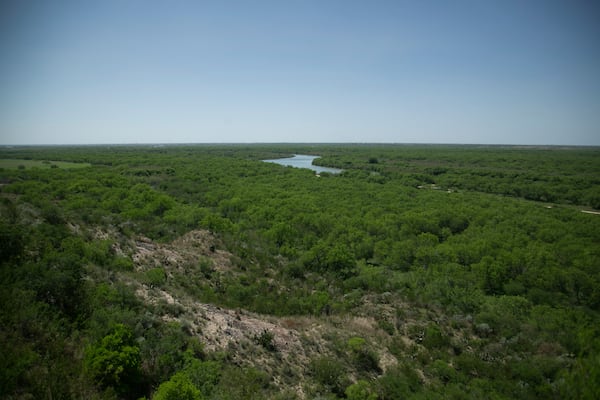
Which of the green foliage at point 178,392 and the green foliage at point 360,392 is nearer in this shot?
the green foliage at point 178,392

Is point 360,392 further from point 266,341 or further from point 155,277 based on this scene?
point 155,277

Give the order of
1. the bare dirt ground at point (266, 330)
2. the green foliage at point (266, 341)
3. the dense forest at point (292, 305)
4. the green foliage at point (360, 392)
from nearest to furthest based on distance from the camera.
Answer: the dense forest at point (292, 305), the green foliage at point (360, 392), the bare dirt ground at point (266, 330), the green foliage at point (266, 341)

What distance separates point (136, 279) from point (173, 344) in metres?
6.10

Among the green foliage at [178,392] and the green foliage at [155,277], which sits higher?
the green foliage at [155,277]

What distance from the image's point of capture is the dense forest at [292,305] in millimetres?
10055

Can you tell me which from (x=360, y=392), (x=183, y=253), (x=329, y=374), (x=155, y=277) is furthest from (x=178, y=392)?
(x=183, y=253)

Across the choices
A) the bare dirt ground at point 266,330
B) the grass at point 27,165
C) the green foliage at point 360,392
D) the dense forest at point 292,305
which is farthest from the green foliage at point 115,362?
the grass at point 27,165

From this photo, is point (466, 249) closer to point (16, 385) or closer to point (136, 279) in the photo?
point (136, 279)

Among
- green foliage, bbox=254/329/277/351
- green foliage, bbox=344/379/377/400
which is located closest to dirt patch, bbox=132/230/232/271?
green foliage, bbox=254/329/277/351

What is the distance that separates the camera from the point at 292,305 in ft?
63.5

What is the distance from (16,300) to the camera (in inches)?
406

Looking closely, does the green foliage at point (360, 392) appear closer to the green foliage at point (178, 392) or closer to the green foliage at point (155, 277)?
the green foliage at point (178, 392)

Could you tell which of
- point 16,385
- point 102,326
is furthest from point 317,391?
point 16,385

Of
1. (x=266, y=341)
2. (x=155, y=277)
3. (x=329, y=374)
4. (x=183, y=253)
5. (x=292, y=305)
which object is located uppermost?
(x=155, y=277)
